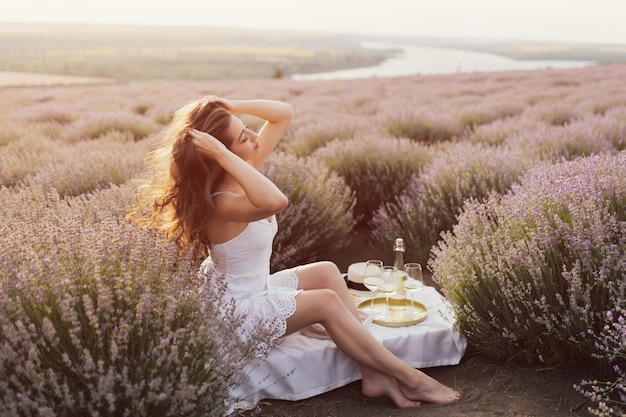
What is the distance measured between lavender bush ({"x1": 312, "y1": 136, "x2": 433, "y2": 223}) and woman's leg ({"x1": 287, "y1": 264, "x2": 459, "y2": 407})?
9.60 ft

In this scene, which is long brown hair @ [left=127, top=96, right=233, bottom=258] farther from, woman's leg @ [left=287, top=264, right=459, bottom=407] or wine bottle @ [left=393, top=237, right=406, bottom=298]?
wine bottle @ [left=393, top=237, right=406, bottom=298]

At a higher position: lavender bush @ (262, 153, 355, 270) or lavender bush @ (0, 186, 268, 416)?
lavender bush @ (0, 186, 268, 416)

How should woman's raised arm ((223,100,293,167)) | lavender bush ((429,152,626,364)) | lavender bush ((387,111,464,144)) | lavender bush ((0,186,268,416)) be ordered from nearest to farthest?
lavender bush ((0,186,268,416))
lavender bush ((429,152,626,364))
woman's raised arm ((223,100,293,167))
lavender bush ((387,111,464,144))

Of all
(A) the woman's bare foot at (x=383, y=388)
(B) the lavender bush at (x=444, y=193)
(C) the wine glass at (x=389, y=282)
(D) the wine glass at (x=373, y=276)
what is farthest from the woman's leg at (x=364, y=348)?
(B) the lavender bush at (x=444, y=193)

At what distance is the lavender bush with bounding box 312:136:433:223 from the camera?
6.05 m

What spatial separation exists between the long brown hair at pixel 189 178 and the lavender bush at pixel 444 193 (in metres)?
2.13

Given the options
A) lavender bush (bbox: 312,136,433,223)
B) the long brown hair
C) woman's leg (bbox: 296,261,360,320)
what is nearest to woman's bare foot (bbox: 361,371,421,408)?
woman's leg (bbox: 296,261,360,320)

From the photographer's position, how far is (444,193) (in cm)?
511

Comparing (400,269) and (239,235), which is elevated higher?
(239,235)

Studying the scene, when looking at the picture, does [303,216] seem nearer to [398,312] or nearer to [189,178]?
[398,312]

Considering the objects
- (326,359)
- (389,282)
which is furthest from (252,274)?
(389,282)

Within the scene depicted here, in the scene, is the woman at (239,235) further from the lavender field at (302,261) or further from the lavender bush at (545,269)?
the lavender bush at (545,269)

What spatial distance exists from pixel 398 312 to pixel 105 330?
1896mm

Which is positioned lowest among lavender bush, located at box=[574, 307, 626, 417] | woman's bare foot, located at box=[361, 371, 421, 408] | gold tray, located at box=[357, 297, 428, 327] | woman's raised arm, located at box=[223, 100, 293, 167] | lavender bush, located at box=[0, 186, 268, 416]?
woman's bare foot, located at box=[361, 371, 421, 408]
